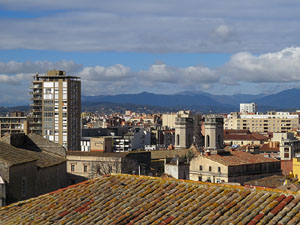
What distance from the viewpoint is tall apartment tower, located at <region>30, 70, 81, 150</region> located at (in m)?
124

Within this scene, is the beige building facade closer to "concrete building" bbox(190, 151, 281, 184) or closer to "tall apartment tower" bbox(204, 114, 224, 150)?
"concrete building" bbox(190, 151, 281, 184)

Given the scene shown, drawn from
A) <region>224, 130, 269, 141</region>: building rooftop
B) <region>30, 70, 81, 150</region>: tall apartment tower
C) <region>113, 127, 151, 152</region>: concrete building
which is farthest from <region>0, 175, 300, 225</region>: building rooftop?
<region>224, 130, 269, 141</region>: building rooftop

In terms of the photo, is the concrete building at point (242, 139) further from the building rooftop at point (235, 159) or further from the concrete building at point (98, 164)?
the concrete building at point (98, 164)

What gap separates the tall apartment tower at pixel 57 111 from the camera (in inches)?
4887

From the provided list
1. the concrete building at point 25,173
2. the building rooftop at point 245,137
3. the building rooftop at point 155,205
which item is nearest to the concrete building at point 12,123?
the building rooftop at point 245,137

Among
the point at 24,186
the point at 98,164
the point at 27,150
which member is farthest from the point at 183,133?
the point at 24,186

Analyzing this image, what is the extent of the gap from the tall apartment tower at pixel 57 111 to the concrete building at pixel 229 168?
208 ft

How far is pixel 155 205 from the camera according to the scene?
12273mm

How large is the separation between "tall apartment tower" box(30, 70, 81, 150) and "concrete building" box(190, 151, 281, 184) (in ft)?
208

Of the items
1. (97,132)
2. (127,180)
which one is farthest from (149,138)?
(127,180)

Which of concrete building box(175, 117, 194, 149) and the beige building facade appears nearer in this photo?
the beige building facade

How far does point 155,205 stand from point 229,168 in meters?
48.7

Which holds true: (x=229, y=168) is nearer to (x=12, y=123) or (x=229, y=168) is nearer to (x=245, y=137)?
(x=12, y=123)

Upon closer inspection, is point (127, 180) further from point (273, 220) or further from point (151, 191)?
point (273, 220)
